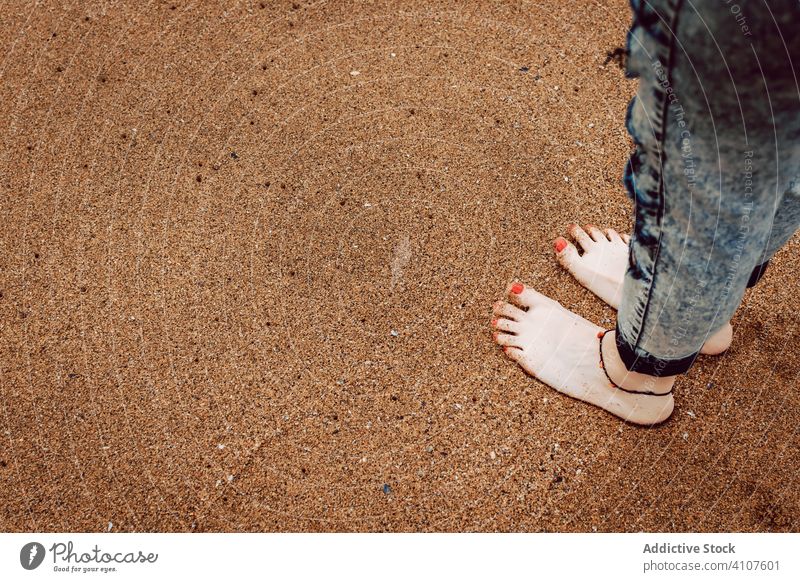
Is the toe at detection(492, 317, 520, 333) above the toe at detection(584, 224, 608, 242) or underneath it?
underneath

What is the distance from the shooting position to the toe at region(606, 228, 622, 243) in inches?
71.6

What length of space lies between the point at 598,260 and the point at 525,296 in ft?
0.76

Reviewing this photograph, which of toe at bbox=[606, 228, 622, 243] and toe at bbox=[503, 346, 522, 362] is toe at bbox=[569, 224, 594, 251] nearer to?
toe at bbox=[606, 228, 622, 243]

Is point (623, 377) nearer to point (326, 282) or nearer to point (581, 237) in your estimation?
point (581, 237)

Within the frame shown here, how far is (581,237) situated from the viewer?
1.81 meters

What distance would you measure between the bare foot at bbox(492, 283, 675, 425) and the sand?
5cm

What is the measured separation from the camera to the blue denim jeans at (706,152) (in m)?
0.75

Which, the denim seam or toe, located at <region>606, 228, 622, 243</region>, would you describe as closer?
the denim seam

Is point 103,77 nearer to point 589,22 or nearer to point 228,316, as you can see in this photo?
point 228,316
